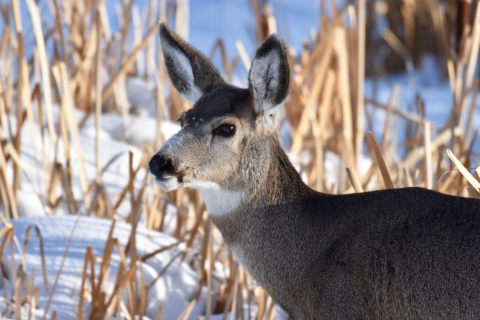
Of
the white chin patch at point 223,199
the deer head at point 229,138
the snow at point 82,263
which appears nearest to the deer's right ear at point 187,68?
the deer head at point 229,138

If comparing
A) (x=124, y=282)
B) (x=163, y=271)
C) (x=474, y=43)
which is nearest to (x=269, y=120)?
(x=124, y=282)

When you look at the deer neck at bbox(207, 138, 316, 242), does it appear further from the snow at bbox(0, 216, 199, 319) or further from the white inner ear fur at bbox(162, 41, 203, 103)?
the snow at bbox(0, 216, 199, 319)

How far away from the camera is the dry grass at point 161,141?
341 centimetres

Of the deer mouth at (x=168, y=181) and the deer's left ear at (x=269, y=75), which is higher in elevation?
the deer's left ear at (x=269, y=75)

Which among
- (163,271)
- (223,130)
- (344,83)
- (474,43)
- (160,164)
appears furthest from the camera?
(344,83)

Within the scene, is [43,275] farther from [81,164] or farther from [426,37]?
[426,37]

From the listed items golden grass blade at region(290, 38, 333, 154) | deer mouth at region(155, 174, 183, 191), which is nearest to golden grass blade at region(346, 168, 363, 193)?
deer mouth at region(155, 174, 183, 191)

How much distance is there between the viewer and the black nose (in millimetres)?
2656

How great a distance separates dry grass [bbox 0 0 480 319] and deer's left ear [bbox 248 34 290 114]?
527 mm

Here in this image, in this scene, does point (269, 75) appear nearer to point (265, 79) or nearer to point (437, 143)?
point (265, 79)

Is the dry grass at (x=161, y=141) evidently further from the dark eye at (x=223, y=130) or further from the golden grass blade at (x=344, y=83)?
the dark eye at (x=223, y=130)

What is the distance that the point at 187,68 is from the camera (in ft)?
10.7

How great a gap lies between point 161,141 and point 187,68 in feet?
6.12

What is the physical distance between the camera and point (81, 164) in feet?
14.4
